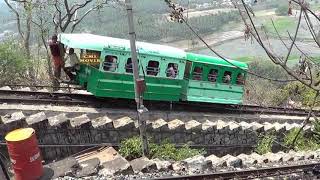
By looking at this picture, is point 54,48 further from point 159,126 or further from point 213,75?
point 213,75

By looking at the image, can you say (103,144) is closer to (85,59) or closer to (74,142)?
(74,142)

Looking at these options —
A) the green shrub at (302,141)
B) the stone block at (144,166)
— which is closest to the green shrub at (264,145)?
the green shrub at (302,141)

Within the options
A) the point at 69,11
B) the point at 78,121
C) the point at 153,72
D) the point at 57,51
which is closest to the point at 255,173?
the point at 78,121

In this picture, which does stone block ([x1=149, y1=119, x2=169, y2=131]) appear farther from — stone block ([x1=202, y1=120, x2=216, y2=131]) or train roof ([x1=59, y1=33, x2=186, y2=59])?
train roof ([x1=59, y1=33, x2=186, y2=59])

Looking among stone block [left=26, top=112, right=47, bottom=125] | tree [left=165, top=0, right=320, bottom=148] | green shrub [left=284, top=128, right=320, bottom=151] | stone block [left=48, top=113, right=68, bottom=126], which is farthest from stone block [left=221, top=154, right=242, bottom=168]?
tree [left=165, top=0, right=320, bottom=148]

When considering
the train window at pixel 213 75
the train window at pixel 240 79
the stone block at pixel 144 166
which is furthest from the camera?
the train window at pixel 240 79

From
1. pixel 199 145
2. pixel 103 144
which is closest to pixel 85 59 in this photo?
pixel 103 144

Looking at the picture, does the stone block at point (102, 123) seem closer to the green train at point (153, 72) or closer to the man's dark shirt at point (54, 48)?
the green train at point (153, 72)

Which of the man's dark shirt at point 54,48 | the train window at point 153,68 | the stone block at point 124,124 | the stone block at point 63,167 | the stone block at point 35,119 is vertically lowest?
the stone block at point 63,167
